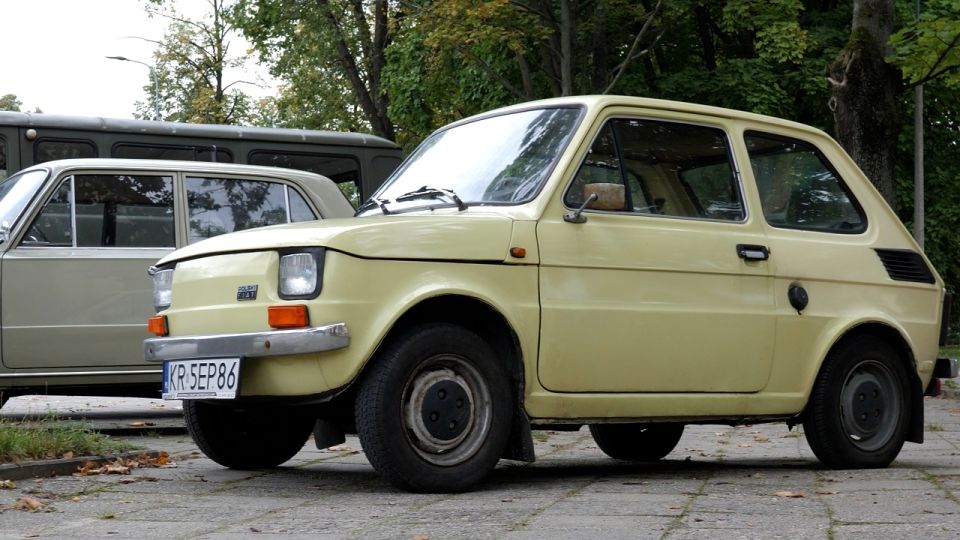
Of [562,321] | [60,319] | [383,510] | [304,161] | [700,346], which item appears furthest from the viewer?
[304,161]

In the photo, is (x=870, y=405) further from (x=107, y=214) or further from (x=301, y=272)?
(x=107, y=214)

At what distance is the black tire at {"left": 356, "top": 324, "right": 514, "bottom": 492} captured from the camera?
605cm

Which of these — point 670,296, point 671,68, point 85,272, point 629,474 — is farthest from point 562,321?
point 671,68

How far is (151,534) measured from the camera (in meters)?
5.12

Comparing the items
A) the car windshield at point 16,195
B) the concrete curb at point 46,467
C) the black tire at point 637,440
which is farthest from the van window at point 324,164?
the concrete curb at point 46,467

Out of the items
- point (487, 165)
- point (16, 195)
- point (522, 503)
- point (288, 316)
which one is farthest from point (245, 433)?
point (16, 195)

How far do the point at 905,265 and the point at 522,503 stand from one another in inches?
133

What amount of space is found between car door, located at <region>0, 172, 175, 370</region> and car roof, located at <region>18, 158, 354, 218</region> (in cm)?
7

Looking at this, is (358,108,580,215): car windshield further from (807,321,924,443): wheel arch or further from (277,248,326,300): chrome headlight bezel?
(807,321,924,443): wheel arch

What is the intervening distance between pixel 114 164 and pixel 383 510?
589 centimetres

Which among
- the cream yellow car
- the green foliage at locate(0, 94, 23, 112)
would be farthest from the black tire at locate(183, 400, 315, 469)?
the green foliage at locate(0, 94, 23, 112)

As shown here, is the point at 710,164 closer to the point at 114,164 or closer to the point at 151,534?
the point at 151,534

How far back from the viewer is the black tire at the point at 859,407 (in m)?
7.71

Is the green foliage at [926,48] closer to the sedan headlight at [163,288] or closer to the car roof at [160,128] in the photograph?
the car roof at [160,128]
